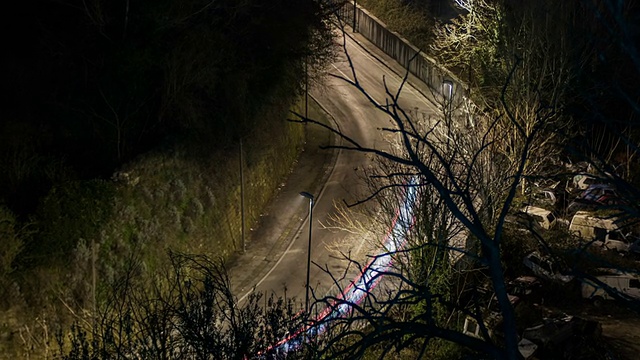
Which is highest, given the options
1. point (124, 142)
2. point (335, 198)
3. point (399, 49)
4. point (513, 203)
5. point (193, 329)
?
point (193, 329)

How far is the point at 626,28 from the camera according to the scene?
22.3 ft

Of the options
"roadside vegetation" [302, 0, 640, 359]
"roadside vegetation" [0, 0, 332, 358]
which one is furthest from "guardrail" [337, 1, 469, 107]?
"roadside vegetation" [0, 0, 332, 358]

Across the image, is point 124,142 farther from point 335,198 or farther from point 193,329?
point 193,329

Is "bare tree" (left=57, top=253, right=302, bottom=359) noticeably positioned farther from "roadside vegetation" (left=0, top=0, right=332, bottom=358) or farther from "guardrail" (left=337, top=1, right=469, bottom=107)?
"guardrail" (left=337, top=1, right=469, bottom=107)

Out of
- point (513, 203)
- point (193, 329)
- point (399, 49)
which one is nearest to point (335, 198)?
point (513, 203)

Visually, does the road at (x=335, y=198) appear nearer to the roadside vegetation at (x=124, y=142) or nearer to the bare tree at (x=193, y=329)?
the roadside vegetation at (x=124, y=142)

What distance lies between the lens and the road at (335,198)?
31531mm

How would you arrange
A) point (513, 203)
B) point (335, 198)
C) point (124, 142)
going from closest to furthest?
point (124, 142)
point (513, 203)
point (335, 198)

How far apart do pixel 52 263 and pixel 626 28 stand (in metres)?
21.3

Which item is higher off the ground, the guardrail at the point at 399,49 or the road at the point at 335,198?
the guardrail at the point at 399,49

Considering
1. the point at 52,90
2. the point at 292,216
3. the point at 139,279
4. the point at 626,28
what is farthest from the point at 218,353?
the point at 292,216

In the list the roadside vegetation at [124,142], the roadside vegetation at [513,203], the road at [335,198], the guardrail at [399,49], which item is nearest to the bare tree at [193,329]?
the roadside vegetation at [124,142]

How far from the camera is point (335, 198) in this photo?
124 feet

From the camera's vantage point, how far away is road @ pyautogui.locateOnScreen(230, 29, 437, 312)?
31531mm
